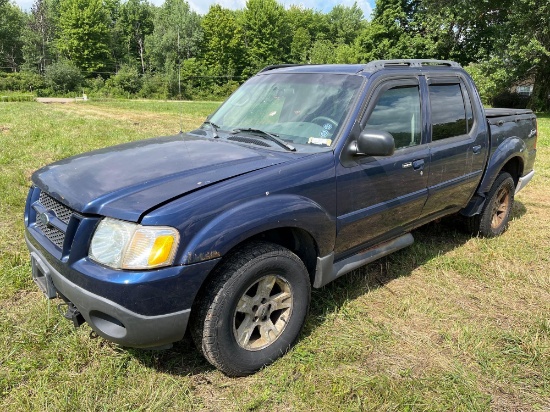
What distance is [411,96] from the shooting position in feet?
11.5

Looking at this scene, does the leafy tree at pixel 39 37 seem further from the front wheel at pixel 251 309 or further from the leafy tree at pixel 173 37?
the front wheel at pixel 251 309

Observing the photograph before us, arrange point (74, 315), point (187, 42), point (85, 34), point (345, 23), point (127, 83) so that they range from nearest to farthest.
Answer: point (74, 315)
point (127, 83)
point (187, 42)
point (85, 34)
point (345, 23)

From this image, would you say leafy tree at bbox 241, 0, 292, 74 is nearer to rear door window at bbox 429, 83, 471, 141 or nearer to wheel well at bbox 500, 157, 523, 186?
wheel well at bbox 500, 157, 523, 186

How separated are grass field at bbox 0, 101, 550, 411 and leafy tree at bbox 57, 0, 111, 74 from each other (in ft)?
222

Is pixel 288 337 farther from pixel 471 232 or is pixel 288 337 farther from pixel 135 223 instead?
pixel 471 232

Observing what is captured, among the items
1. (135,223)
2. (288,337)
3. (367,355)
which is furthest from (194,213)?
(367,355)

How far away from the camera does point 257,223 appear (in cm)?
238

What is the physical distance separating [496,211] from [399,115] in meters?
2.30

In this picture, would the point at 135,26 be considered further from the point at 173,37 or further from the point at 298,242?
the point at 298,242

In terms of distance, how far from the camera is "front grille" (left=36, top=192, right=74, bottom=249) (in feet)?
8.00

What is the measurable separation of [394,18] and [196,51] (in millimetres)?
38531

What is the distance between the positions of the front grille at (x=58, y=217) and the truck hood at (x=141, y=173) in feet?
0.24

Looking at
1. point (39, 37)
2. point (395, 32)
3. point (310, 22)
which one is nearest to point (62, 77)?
point (39, 37)

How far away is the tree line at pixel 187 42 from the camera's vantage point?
36.9 metres
